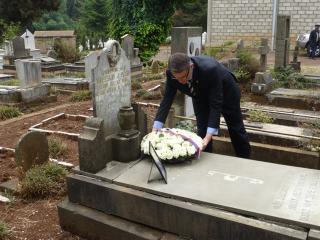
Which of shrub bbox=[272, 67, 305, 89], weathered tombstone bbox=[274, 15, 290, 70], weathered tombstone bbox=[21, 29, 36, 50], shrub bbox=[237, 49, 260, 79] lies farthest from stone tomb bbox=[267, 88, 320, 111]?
weathered tombstone bbox=[21, 29, 36, 50]

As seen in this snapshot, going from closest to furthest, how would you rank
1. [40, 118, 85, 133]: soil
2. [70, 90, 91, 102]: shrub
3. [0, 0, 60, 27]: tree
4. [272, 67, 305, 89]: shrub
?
[40, 118, 85, 133]: soil < [70, 90, 91, 102]: shrub < [272, 67, 305, 89]: shrub < [0, 0, 60, 27]: tree

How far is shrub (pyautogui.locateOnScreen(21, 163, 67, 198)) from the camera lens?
4129 mm

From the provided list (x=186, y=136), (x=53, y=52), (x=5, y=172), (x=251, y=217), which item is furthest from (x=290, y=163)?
(x=53, y=52)

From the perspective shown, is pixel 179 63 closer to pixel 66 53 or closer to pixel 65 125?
pixel 65 125

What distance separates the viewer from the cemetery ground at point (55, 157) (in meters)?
3.65

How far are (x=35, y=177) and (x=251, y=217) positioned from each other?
2.43 meters

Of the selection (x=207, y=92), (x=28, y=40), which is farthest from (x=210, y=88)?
(x=28, y=40)

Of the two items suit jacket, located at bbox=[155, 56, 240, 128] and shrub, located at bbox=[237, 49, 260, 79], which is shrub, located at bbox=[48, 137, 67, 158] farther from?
shrub, located at bbox=[237, 49, 260, 79]

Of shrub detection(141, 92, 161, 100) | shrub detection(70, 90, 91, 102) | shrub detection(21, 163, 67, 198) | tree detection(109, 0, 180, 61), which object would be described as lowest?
shrub detection(21, 163, 67, 198)

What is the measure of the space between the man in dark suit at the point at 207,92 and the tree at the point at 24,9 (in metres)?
31.3

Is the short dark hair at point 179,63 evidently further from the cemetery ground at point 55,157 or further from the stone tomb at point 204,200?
the cemetery ground at point 55,157

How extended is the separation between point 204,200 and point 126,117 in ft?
4.19

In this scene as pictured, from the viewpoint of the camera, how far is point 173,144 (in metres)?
3.63

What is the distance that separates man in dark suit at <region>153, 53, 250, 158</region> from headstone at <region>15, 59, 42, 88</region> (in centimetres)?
545
